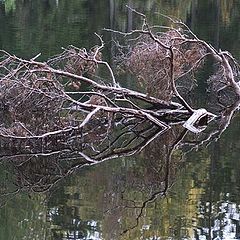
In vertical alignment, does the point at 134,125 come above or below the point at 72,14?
below

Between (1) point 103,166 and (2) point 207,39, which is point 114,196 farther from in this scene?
(2) point 207,39

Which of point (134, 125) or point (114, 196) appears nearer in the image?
point (114, 196)

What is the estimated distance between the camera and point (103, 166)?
40.4 ft

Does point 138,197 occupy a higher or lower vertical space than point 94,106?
lower

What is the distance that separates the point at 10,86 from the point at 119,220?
5.02m

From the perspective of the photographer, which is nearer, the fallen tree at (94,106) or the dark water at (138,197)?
the dark water at (138,197)

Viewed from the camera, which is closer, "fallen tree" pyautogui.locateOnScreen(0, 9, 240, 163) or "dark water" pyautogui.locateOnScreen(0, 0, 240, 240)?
"dark water" pyautogui.locateOnScreen(0, 0, 240, 240)

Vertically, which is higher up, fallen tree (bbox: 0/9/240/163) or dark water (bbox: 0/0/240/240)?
fallen tree (bbox: 0/9/240/163)

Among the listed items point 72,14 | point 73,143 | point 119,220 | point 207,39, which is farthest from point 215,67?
point 72,14

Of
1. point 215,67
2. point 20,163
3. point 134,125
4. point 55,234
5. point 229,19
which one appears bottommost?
point 55,234

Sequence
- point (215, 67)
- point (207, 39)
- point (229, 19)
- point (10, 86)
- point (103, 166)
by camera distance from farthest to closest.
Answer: point (229, 19) → point (207, 39) → point (215, 67) → point (10, 86) → point (103, 166)

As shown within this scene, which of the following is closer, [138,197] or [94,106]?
[138,197]

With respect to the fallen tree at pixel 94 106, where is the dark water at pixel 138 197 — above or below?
below

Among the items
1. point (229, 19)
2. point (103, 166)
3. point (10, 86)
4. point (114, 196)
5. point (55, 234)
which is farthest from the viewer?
point (229, 19)
